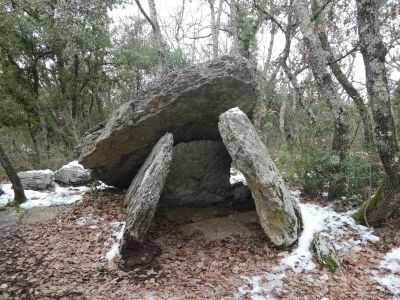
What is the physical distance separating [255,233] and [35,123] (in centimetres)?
1352

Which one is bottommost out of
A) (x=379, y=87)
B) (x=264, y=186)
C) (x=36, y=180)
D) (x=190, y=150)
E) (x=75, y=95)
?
(x=264, y=186)

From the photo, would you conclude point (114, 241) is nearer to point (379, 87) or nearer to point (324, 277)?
point (324, 277)

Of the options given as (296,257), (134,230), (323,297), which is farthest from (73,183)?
(323,297)

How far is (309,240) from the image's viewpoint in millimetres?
5129

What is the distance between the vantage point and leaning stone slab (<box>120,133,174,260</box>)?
4.88 m

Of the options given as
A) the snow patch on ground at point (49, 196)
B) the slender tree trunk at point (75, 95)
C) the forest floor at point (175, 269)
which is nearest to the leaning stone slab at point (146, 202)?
the forest floor at point (175, 269)

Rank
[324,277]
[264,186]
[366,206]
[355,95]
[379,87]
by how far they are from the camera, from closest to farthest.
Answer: [324,277]
[264,186]
[379,87]
[366,206]
[355,95]

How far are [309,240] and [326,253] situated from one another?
18.4 inches

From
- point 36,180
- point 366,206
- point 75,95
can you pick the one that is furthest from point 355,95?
point 75,95

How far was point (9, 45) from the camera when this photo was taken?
13.1 meters

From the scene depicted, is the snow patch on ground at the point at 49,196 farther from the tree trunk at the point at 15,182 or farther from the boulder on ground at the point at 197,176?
the boulder on ground at the point at 197,176

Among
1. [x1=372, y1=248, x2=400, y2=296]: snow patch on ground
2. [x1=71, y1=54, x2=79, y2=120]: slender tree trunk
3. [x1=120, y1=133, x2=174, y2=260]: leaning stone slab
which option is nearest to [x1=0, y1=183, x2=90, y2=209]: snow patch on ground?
[x1=120, y1=133, x2=174, y2=260]: leaning stone slab

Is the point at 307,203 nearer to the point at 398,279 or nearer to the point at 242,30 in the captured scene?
the point at 398,279

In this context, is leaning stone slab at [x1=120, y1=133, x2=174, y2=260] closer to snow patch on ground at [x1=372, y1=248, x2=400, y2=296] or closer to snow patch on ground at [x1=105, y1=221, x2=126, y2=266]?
snow patch on ground at [x1=105, y1=221, x2=126, y2=266]
